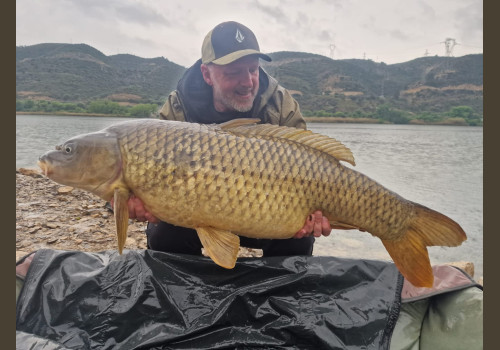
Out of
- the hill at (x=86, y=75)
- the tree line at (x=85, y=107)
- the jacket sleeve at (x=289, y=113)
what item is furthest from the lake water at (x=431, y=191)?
the hill at (x=86, y=75)

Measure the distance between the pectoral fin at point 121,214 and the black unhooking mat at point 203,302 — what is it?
248 millimetres

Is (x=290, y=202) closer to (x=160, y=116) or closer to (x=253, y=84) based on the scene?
(x=253, y=84)

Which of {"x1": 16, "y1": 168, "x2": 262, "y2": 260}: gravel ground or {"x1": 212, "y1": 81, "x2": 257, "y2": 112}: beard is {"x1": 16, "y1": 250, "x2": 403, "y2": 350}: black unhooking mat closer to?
{"x1": 16, "y1": 168, "x2": 262, "y2": 260}: gravel ground

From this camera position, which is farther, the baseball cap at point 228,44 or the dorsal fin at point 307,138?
the baseball cap at point 228,44

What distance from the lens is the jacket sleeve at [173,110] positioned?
69.0 inches

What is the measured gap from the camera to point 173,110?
1.76m

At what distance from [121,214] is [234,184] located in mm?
341

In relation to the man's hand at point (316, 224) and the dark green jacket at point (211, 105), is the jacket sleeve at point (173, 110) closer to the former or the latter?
the dark green jacket at point (211, 105)

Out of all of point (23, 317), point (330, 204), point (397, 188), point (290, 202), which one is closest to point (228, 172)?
point (290, 202)

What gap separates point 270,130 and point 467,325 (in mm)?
879

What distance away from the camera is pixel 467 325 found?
1.25m

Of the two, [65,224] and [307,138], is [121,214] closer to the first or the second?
[307,138]

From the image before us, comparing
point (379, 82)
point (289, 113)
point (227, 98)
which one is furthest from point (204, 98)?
point (379, 82)

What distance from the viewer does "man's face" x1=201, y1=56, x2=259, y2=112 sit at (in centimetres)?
166
